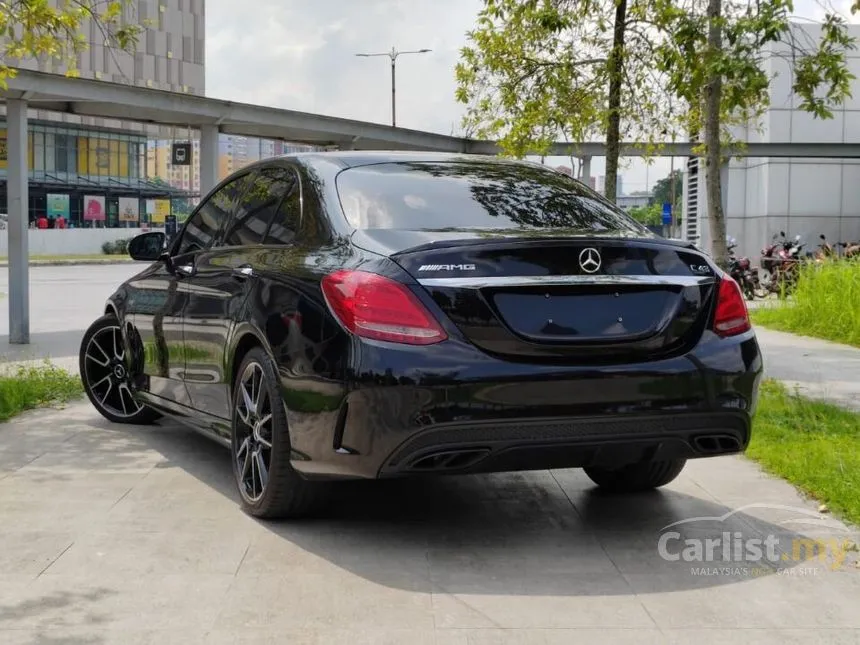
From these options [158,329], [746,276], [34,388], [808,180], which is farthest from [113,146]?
[158,329]

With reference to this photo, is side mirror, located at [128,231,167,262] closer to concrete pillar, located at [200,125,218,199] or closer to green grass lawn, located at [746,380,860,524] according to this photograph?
green grass lawn, located at [746,380,860,524]

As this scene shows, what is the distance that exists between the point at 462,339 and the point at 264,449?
1.21 m

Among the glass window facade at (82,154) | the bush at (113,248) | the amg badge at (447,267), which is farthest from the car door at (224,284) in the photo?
the glass window facade at (82,154)

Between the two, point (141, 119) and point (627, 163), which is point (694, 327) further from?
point (141, 119)

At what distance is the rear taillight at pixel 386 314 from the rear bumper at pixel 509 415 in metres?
0.06

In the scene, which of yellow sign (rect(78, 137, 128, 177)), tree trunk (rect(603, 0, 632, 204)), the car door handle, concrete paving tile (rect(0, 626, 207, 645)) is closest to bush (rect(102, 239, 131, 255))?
yellow sign (rect(78, 137, 128, 177))

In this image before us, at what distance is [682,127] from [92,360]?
8146 mm

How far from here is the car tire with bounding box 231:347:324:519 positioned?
4.81m

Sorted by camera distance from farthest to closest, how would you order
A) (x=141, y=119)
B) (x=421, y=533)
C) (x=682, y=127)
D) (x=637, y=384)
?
1. (x=141, y=119)
2. (x=682, y=127)
3. (x=421, y=533)
4. (x=637, y=384)

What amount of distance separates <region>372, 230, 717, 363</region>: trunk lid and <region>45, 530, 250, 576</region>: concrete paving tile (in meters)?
1.31

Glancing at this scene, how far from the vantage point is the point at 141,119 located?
659 inches

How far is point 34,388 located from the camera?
894cm

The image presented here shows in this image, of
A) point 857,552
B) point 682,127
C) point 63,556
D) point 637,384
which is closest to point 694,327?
point 637,384

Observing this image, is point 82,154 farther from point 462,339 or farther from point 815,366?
point 462,339
